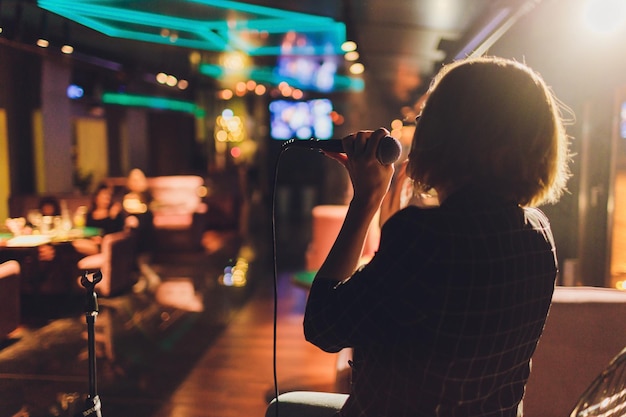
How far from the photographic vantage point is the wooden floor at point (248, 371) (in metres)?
3.30

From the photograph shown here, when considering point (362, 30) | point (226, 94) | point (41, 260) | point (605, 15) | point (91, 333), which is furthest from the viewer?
point (226, 94)

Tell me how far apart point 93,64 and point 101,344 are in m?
4.20

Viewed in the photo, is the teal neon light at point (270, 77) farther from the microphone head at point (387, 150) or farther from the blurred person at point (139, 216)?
the microphone head at point (387, 150)

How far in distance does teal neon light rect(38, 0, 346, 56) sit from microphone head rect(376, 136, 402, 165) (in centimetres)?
340

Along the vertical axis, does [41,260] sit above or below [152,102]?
below

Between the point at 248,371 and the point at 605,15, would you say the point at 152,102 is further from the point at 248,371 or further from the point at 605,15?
the point at 605,15

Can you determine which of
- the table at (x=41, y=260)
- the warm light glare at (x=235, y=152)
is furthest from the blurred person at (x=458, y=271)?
A: the warm light glare at (x=235, y=152)

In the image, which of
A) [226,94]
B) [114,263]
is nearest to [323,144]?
[114,263]

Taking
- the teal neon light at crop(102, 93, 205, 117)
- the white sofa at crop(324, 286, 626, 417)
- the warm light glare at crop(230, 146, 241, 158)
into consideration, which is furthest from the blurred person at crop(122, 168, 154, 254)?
the warm light glare at crop(230, 146, 241, 158)

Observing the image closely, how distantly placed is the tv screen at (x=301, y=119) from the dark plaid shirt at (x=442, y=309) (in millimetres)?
11380

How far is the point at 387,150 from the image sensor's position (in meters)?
1.00

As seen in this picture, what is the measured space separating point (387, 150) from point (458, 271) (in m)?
0.27

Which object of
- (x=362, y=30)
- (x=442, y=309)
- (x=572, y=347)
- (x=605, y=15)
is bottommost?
(x=572, y=347)

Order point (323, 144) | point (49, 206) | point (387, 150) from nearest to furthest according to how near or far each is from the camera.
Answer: point (387, 150)
point (323, 144)
point (49, 206)
